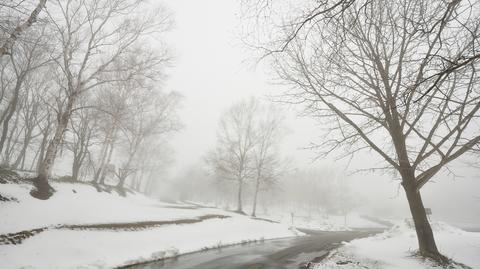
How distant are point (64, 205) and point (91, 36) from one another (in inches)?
359

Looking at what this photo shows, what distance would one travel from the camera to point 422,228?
27.9 feet

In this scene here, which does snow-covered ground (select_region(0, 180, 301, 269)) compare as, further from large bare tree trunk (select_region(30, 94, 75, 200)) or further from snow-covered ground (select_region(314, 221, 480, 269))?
snow-covered ground (select_region(314, 221, 480, 269))

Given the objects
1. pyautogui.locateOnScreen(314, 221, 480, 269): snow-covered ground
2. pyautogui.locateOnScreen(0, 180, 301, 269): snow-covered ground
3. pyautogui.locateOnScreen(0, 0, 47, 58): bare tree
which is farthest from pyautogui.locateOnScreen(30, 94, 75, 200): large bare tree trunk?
pyautogui.locateOnScreen(314, 221, 480, 269): snow-covered ground

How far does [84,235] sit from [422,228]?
11247mm

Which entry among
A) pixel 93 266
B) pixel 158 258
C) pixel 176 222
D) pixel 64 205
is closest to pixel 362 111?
pixel 158 258

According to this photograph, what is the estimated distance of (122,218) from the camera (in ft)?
41.5

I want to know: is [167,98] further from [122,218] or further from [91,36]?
[122,218]

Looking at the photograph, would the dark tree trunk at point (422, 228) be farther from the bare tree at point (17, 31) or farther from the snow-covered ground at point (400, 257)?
the bare tree at point (17, 31)

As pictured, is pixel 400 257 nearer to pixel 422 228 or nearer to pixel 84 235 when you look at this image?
pixel 422 228

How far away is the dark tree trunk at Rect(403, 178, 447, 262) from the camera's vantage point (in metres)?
8.27

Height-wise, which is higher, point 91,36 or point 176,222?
point 91,36

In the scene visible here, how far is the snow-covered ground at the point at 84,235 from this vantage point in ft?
25.8

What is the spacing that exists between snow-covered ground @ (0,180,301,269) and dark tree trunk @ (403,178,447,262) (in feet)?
28.1

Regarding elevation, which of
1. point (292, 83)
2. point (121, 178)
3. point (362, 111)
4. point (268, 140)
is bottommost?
point (121, 178)
